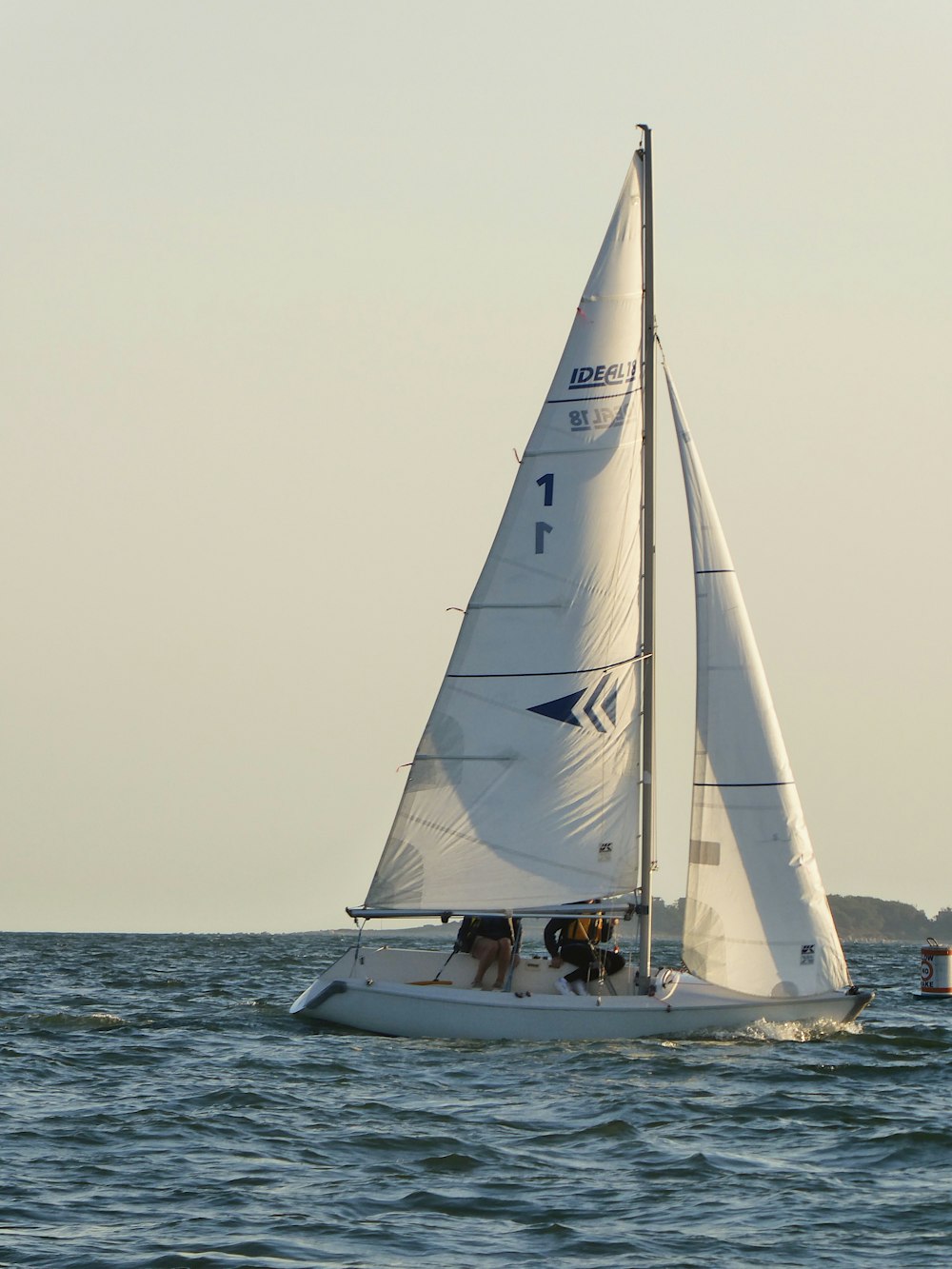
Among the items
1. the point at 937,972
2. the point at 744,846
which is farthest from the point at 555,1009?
the point at 937,972

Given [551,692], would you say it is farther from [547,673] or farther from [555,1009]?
[555,1009]

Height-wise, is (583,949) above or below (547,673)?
below

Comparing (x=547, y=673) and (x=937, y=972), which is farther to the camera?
(x=937, y=972)

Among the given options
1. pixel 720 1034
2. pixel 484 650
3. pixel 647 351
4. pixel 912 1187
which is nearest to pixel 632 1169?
pixel 912 1187

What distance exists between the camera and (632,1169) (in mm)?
13812

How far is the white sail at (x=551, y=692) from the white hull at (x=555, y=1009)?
1292mm

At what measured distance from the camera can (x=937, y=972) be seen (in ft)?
121

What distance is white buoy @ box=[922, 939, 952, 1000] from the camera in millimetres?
36688

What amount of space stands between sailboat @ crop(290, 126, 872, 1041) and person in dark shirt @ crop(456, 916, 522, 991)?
0.45 metres

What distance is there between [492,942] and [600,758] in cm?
295

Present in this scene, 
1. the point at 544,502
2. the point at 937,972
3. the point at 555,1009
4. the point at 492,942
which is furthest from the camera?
the point at 937,972

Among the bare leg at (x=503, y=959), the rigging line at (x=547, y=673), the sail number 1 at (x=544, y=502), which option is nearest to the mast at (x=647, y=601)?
the rigging line at (x=547, y=673)

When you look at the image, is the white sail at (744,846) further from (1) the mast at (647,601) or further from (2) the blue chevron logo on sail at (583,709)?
(2) the blue chevron logo on sail at (583,709)

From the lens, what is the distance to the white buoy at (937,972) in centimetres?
3669
